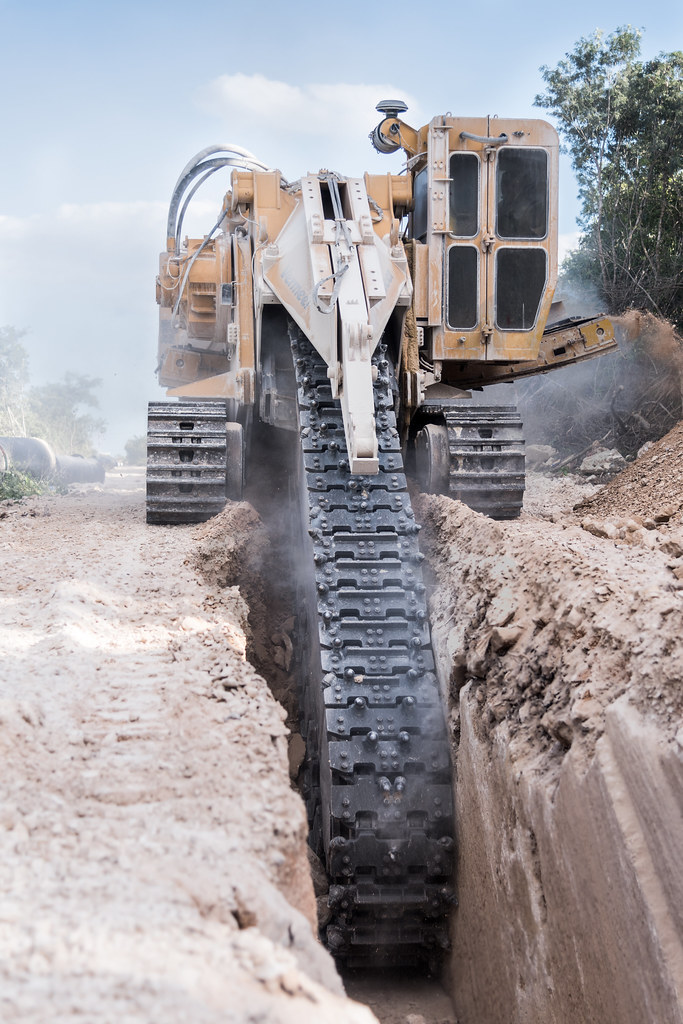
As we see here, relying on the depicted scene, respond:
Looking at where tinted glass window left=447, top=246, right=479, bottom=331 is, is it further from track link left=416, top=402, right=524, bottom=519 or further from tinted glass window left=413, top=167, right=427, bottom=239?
track link left=416, top=402, right=524, bottom=519

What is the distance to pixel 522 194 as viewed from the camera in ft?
24.2

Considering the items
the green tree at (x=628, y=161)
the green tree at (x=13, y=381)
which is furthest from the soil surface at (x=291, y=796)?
the green tree at (x=13, y=381)

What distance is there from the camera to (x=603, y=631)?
12.2 ft

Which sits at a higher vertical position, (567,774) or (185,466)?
(185,466)

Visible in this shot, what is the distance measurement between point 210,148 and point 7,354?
115 ft

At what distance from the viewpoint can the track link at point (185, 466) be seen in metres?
7.09

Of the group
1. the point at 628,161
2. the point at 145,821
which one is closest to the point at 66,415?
the point at 628,161

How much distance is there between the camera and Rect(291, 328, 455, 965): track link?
4.42 meters

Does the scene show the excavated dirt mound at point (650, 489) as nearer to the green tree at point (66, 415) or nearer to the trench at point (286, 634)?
the trench at point (286, 634)

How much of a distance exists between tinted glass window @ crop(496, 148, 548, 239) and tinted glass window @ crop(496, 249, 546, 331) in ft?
0.51

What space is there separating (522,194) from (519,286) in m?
0.72

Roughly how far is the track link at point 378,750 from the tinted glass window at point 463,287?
2.76 meters

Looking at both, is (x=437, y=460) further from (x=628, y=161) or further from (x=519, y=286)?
(x=628, y=161)

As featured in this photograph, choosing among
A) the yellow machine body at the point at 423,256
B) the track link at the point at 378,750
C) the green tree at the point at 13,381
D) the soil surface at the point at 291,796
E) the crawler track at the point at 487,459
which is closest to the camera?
the soil surface at the point at 291,796
